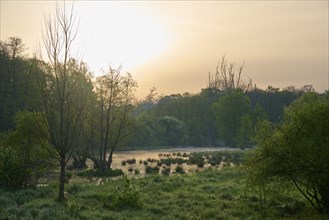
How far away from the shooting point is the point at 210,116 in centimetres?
9794

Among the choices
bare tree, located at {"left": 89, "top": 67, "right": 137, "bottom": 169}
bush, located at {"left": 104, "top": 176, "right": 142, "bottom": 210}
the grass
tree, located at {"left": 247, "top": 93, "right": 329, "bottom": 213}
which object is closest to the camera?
tree, located at {"left": 247, "top": 93, "right": 329, "bottom": 213}

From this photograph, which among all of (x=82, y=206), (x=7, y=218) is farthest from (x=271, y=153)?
(x=7, y=218)

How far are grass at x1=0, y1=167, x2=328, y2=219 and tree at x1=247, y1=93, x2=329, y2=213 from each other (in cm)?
79

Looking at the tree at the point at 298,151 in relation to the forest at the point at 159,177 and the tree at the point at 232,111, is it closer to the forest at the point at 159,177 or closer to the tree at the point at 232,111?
the forest at the point at 159,177

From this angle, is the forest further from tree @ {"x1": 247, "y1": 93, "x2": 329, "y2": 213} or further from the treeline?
the treeline

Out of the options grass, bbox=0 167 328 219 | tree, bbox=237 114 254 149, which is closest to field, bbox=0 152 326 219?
grass, bbox=0 167 328 219

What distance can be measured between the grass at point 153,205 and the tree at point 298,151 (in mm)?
787

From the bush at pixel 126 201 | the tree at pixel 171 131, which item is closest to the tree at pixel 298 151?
the bush at pixel 126 201

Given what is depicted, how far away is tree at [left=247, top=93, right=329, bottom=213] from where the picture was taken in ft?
38.6

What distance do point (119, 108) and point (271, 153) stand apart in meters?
27.4

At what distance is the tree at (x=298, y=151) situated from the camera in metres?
11.8

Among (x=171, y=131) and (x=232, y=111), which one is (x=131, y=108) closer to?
(x=232, y=111)

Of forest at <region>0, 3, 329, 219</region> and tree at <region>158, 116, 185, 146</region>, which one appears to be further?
tree at <region>158, 116, 185, 146</region>

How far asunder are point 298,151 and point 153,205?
5867mm
